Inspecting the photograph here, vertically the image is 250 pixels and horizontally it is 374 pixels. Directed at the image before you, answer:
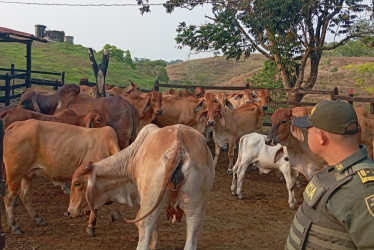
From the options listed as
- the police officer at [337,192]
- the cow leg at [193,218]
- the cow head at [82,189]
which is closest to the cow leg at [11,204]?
the cow head at [82,189]

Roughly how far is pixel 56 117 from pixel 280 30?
11511 millimetres

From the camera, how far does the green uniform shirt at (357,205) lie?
217 centimetres

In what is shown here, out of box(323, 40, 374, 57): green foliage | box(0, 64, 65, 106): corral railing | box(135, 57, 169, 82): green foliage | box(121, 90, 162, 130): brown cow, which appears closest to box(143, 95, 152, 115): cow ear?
box(121, 90, 162, 130): brown cow

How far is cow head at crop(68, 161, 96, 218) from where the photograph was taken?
555cm

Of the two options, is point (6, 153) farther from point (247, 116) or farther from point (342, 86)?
point (342, 86)

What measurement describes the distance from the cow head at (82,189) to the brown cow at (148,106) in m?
6.98

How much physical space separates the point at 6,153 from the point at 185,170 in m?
3.28

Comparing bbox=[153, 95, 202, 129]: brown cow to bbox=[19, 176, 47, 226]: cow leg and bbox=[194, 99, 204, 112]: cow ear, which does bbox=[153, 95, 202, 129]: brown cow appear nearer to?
bbox=[194, 99, 204, 112]: cow ear

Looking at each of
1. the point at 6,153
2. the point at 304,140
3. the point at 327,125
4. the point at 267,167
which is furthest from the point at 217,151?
the point at 327,125

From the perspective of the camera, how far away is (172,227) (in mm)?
7477

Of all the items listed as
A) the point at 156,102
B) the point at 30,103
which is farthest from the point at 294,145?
the point at 30,103

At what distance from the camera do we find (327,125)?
2457mm

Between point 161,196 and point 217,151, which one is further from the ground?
point 161,196

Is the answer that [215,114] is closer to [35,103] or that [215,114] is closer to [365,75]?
[35,103]
